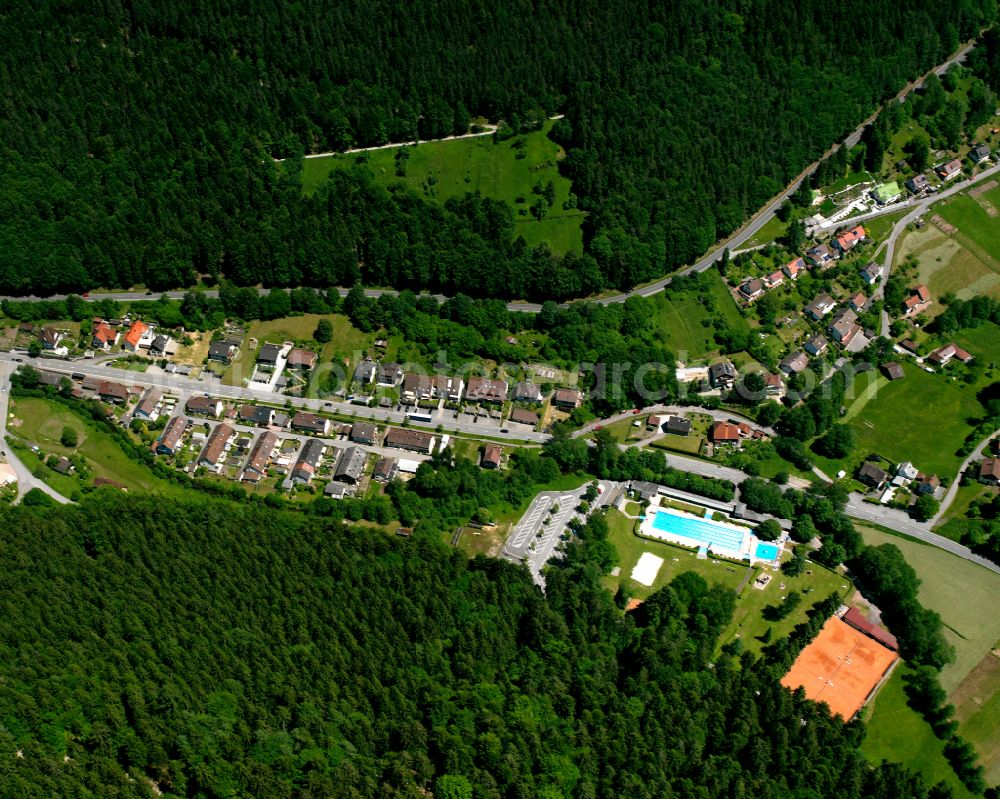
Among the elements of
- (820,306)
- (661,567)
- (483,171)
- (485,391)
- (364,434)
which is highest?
(483,171)

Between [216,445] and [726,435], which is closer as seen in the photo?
[216,445]

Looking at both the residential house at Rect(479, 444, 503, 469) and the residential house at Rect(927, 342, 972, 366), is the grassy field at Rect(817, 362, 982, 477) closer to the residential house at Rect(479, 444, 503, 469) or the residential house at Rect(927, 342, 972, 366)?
the residential house at Rect(927, 342, 972, 366)

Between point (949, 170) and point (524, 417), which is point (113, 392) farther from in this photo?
point (949, 170)

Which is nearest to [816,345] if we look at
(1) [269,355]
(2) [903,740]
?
(2) [903,740]

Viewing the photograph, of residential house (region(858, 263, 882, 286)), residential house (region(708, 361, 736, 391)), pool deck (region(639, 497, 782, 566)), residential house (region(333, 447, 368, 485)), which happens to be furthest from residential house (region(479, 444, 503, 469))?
residential house (region(858, 263, 882, 286))

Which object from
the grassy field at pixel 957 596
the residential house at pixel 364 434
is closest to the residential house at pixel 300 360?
the residential house at pixel 364 434

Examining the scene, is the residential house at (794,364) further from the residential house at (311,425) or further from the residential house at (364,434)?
the residential house at (311,425)

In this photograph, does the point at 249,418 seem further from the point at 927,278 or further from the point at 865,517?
the point at 927,278
